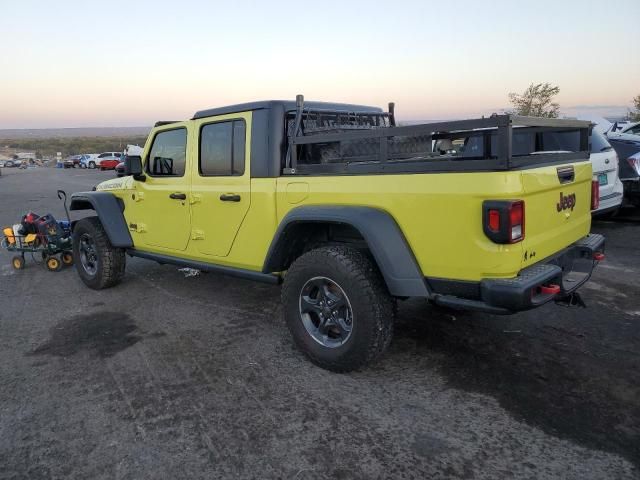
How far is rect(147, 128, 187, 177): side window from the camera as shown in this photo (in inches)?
192

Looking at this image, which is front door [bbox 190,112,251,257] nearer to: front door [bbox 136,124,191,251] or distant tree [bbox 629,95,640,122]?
front door [bbox 136,124,191,251]

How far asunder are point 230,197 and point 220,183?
238 millimetres

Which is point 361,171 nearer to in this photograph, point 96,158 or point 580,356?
point 580,356

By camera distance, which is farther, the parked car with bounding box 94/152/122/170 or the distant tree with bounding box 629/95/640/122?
the parked car with bounding box 94/152/122/170

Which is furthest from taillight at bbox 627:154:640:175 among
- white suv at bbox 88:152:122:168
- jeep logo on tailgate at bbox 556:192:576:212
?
white suv at bbox 88:152:122:168

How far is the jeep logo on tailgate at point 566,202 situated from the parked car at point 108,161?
150 ft

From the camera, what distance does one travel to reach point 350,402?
3201 millimetres

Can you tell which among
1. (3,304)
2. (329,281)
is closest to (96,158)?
(3,304)

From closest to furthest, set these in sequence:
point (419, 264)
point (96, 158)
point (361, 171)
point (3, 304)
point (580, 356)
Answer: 1. point (419, 264)
2. point (361, 171)
3. point (580, 356)
4. point (3, 304)
5. point (96, 158)

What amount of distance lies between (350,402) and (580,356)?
71.6 inches

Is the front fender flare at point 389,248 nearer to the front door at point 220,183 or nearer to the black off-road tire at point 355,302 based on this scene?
the black off-road tire at point 355,302

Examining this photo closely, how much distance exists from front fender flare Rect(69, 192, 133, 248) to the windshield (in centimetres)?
667

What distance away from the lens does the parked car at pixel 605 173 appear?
753 cm

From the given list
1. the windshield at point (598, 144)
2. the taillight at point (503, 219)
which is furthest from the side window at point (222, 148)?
the windshield at point (598, 144)
